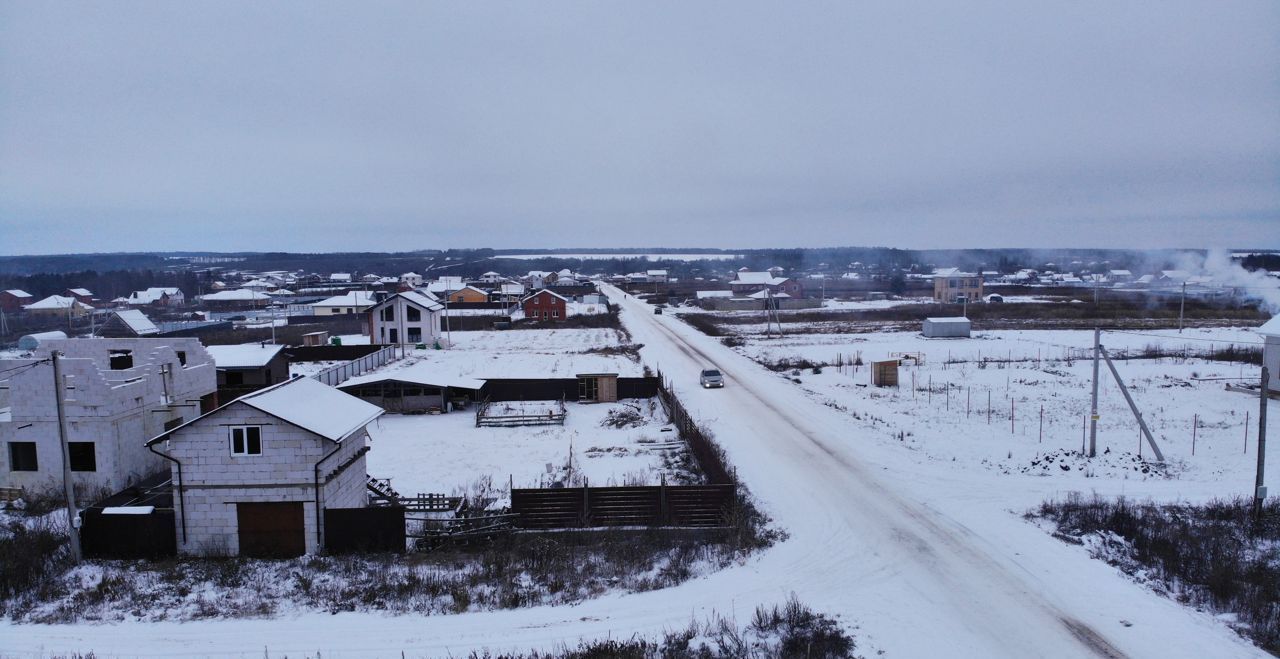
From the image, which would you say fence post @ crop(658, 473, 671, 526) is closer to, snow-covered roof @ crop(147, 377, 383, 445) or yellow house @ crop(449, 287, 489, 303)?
snow-covered roof @ crop(147, 377, 383, 445)

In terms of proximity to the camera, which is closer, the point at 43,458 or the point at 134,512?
the point at 134,512

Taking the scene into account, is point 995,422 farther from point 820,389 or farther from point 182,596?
point 182,596

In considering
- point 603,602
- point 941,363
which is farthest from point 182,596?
point 941,363

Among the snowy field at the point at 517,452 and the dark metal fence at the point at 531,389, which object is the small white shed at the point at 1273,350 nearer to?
the snowy field at the point at 517,452

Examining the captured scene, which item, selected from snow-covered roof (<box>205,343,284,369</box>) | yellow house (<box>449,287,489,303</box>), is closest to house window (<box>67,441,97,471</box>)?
snow-covered roof (<box>205,343,284,369</box>)

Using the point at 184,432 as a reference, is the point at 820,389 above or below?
below

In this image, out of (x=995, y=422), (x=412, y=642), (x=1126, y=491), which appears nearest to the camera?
(x=412, y=642)

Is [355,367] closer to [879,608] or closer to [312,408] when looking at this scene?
[312,408]
